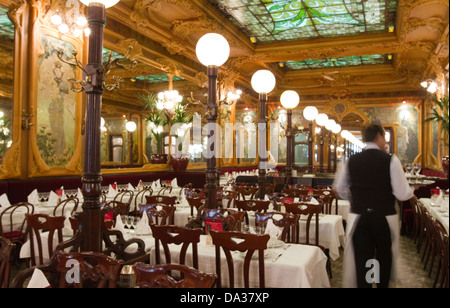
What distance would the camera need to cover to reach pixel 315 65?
14.1m

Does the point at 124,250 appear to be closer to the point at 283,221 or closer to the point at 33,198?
the point at 283,221

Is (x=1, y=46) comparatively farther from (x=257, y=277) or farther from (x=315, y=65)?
(x=315, y=65)

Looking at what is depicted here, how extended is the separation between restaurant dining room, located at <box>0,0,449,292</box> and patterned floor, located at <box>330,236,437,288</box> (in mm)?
39

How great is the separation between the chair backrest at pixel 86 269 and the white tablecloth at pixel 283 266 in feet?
3.21

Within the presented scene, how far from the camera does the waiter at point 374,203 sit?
98.7 inches

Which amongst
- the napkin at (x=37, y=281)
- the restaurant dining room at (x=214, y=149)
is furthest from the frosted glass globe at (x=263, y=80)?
the napkin at (x=37, y=281)

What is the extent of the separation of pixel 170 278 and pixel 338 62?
13.3 metres

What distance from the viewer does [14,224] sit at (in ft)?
14.8

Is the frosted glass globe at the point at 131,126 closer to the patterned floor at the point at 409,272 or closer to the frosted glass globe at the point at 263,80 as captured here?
the frosted glass globe at the point at 263,80

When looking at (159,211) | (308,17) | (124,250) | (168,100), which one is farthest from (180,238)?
(308,17)
